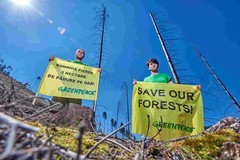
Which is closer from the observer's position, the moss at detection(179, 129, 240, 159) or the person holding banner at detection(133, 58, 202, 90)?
the moss at detection(179, 129, 240, 159)

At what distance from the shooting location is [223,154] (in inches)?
93.1

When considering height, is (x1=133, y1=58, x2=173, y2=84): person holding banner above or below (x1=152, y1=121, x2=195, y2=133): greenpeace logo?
above

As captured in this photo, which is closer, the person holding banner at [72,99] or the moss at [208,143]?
the moss at [208,143]

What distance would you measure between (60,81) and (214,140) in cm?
476

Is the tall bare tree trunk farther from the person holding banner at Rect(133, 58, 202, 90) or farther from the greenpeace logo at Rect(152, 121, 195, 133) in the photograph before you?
the greenpeace logo at Rect(152, 121, 195, 133)

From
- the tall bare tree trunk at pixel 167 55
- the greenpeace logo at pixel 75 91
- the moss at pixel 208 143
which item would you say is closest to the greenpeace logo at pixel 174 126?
the moss at pixel 208 143

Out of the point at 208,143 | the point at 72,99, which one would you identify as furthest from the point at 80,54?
the point at 208,143

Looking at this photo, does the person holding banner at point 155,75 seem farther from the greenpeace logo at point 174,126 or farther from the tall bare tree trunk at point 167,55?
the tall bare tree trunk at point 167,55

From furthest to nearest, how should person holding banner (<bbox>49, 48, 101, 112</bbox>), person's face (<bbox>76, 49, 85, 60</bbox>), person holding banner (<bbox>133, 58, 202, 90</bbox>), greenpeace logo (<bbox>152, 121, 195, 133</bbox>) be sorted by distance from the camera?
person's face (<bbox>76, 49, 85, 60</bbox>)
person holding banner (<bbox>49, 48, 101, 112</bbox>)
person holding banner (<bbox>133, 58, 202, 90</bbox>)
greenpeace logo (<bbox>152, 121, 195, 133</bbox>)

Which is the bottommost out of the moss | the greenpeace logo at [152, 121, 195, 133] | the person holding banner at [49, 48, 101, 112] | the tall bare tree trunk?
the moss

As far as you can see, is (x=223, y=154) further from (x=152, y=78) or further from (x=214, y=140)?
(x=152, y=78)

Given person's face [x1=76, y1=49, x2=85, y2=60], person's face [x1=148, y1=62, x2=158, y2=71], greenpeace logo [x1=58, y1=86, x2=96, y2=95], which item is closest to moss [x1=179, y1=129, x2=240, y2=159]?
person's face [x1=148, y1=62, x2=158, y2=71]

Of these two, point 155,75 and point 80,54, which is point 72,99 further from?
point 155,75

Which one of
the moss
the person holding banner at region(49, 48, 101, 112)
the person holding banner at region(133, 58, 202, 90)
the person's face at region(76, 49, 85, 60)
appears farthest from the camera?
the person's face at region(76, 49, 85, 60)
